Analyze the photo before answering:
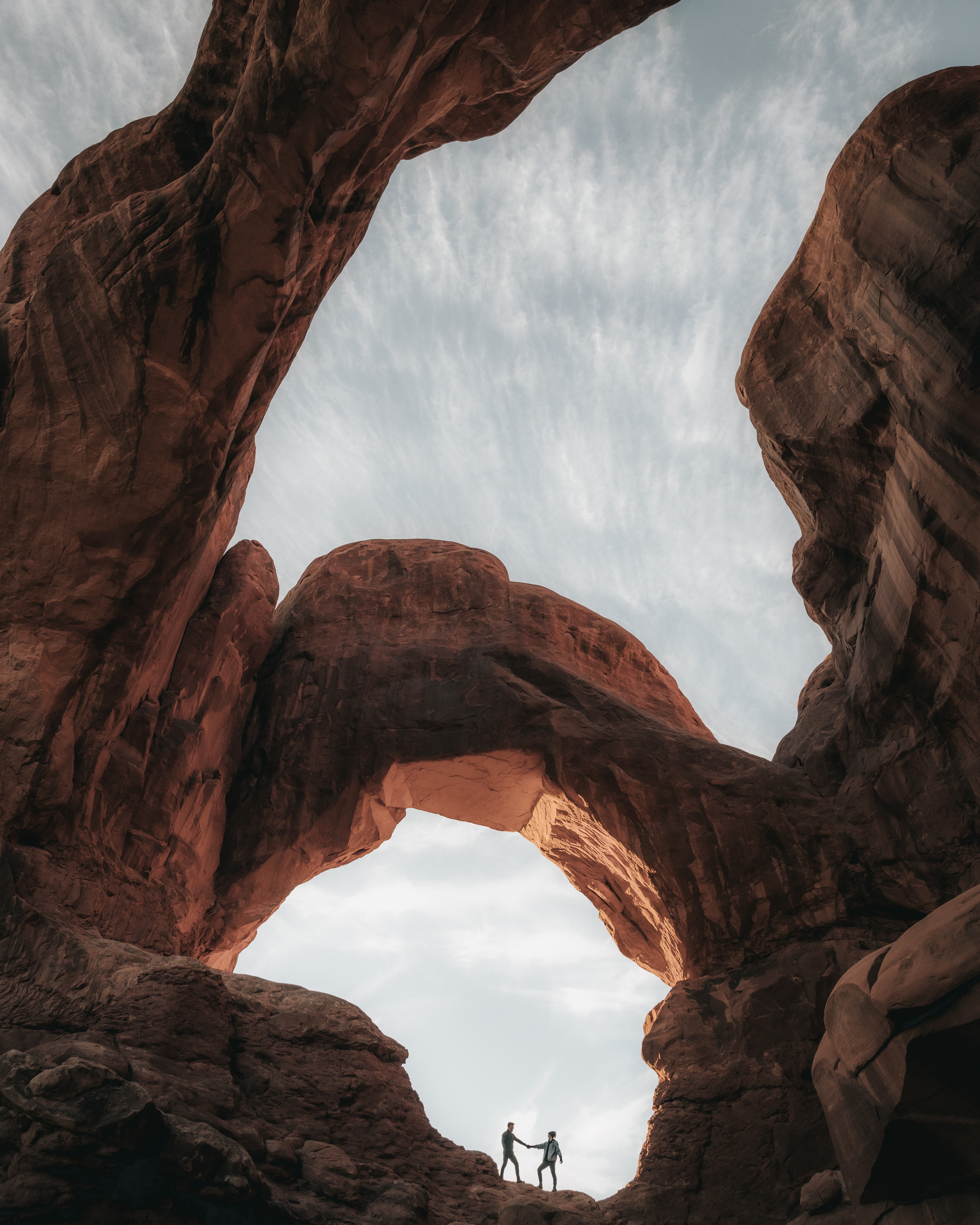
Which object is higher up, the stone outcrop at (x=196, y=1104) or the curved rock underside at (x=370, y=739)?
the curved rock underside at (x=370, y=739)

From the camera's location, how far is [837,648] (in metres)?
16.5

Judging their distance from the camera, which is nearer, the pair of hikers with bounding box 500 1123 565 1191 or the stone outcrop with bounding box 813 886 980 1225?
the stone outcrop with bounding box 813 886 980 1225

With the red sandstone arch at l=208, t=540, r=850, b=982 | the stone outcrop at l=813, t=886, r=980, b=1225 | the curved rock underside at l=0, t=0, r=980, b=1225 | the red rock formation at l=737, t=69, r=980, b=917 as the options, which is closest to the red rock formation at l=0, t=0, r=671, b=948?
the curved rock underside at l=0, t=0, r=980, b=1225

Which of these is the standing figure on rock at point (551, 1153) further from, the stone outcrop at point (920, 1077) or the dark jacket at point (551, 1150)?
the stone outcrop at point (920, 1077)

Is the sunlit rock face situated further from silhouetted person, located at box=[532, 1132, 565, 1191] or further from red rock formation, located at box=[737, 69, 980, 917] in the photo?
silhouetted person, located at box=[532, 1132, 565, 1191]

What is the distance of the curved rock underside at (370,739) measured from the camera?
8539 mm

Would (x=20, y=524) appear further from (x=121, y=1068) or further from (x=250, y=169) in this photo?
(x=121, y=1068)

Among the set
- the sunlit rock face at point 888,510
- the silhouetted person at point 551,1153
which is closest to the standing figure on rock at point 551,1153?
the silhouetted person at point 551,1153

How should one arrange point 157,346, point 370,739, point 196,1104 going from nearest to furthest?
point 196,1104 → point 157,346 → point 370,739

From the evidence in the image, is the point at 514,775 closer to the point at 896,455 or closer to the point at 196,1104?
the point at 196,1104

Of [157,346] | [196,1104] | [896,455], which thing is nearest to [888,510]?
[896,455]

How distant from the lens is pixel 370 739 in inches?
655

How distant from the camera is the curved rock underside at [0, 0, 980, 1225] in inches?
336

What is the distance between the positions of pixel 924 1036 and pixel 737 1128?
19.0 ft
